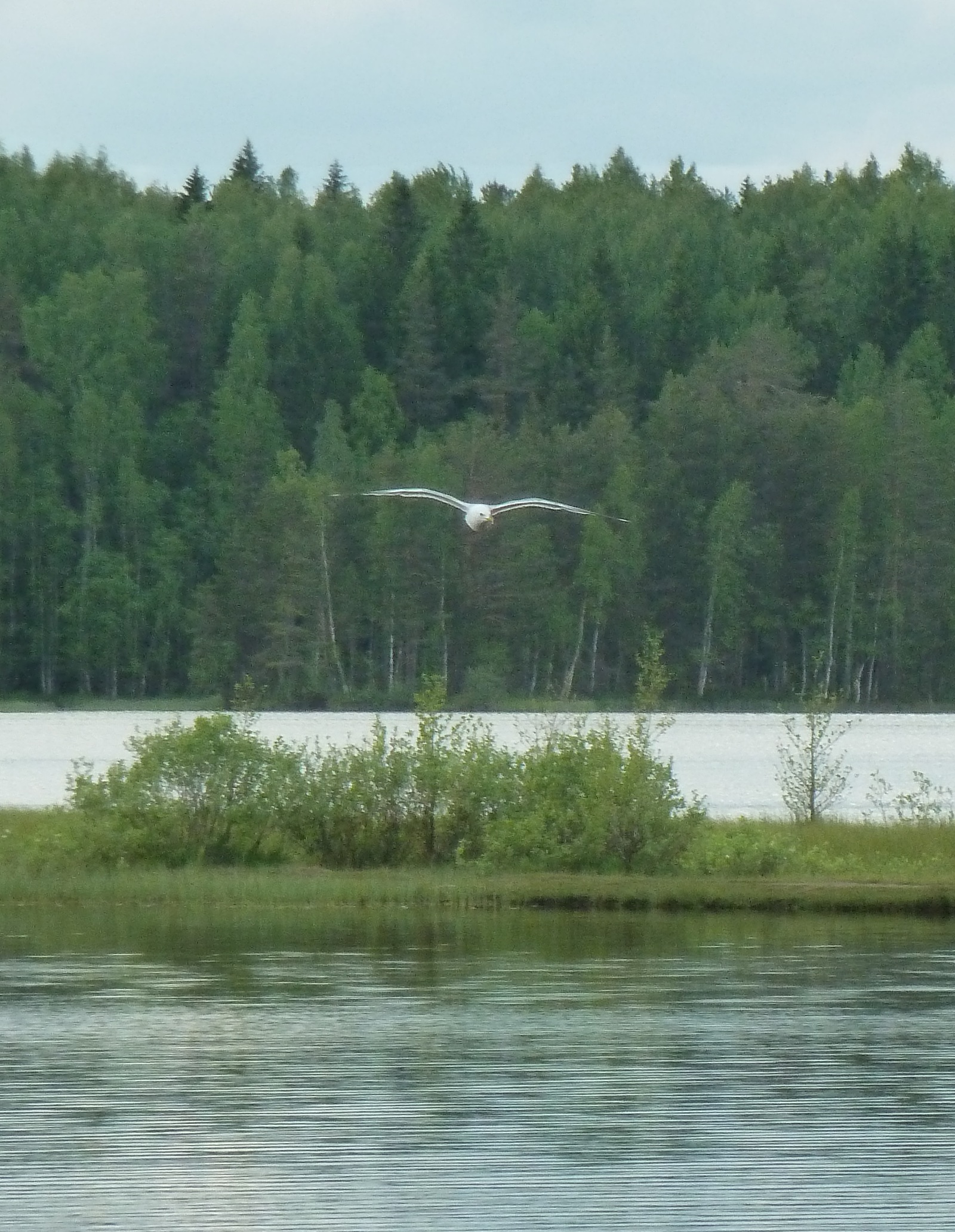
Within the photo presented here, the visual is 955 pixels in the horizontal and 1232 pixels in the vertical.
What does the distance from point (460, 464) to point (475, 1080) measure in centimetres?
8063

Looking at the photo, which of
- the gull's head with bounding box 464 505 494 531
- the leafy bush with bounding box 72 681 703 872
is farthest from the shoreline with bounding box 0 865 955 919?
the gull's head with bounding box 464 505 494 531

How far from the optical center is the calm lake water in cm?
5159

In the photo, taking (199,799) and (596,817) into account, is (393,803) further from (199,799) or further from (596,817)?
(596,817)

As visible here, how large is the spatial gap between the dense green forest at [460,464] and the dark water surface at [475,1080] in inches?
2496

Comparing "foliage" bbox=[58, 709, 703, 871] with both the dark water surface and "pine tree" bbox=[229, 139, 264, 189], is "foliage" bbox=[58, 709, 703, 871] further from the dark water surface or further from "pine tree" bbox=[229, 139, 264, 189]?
"pine tree" bbox=[229, 139, 264, 189]

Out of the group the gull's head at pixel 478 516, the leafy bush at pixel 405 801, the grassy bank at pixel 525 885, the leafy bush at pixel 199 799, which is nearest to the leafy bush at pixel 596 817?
the grassy bank at pixel 525 885

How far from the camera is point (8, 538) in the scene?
98750mm

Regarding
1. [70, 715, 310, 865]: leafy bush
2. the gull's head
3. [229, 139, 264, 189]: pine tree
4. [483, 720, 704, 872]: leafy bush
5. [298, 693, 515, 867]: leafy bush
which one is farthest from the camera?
[229, 139, 264, 189]: pine tree

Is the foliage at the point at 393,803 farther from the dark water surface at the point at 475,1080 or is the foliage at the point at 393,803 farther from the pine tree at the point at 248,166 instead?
the pine tree at the point at 248,166

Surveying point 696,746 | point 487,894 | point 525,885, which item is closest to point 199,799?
point 487,894

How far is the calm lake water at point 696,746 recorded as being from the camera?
5159cm

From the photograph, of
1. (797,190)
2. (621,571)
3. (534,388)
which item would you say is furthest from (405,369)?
(797,190)

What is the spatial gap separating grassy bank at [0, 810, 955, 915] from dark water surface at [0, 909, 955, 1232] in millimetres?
2552

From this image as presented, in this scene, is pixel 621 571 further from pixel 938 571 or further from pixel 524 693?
pixel 938 571
